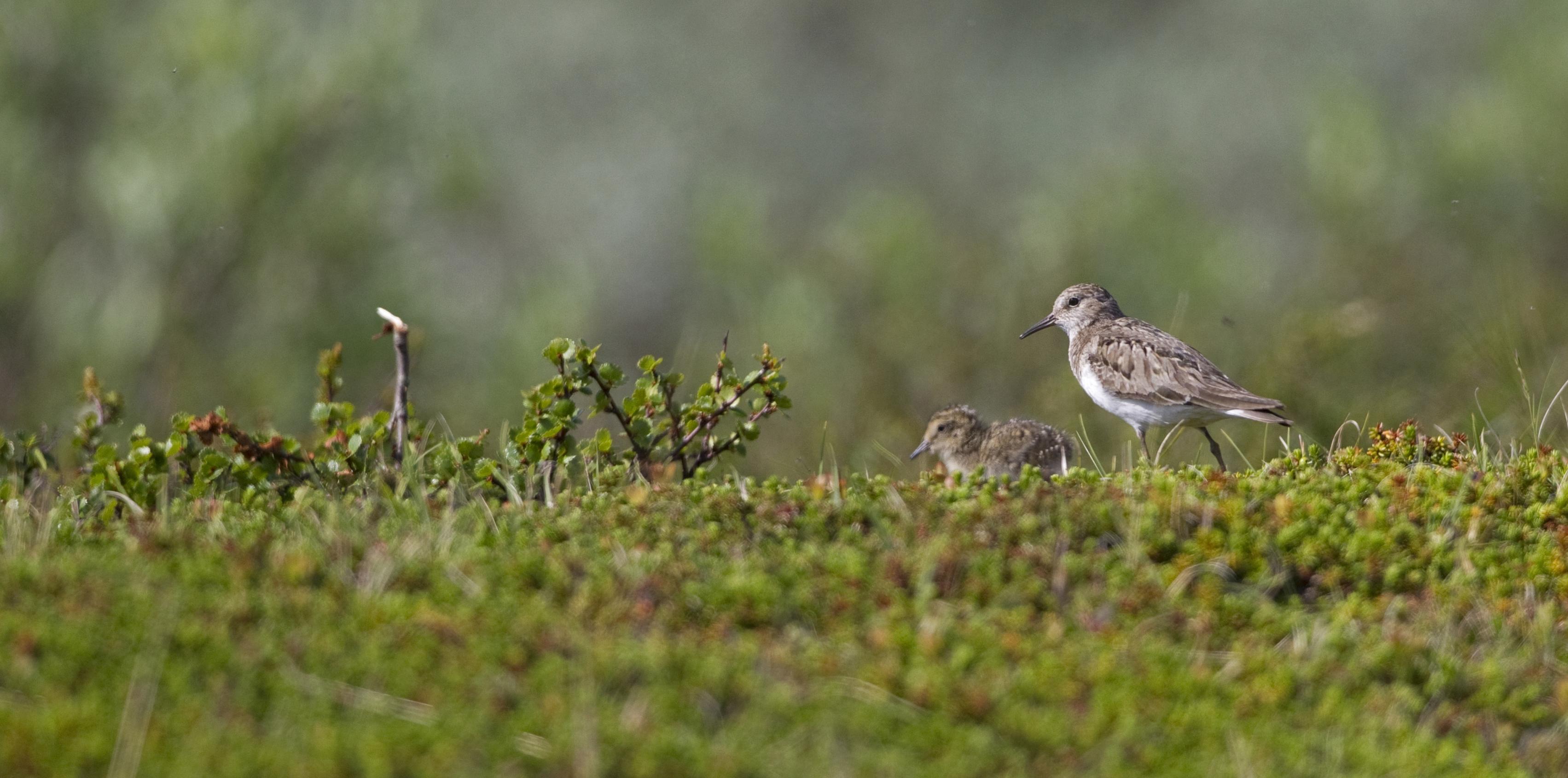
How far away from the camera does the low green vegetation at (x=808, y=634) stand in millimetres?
3791

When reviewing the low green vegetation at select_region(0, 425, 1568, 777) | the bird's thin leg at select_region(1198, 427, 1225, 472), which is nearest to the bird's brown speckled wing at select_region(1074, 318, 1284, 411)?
the bird's thin leg at select_region(1198, 427, 1225, 472)

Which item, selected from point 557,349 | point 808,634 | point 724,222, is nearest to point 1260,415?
point 557,349

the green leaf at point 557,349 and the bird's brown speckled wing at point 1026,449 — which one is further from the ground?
the bird's brown speckled wing at point 1026,449

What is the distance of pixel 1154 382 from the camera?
8.98 metres

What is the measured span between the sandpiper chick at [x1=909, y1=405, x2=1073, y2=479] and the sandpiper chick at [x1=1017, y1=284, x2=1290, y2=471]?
52 centimetres

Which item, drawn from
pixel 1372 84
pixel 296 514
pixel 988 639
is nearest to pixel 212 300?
pixel 296 514

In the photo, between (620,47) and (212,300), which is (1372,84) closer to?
(620,47)

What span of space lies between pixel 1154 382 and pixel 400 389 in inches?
175

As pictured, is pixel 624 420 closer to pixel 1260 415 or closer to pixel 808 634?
pixel 808 634

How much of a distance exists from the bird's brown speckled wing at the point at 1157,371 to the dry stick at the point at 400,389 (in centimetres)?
437

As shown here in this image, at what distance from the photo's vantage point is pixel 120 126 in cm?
2594

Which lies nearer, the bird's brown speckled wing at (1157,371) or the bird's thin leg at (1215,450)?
the bird's thin leg at (1215,450)

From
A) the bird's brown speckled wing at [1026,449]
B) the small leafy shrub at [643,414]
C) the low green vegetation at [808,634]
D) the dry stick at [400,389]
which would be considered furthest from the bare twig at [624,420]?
the bird's brown speckled wing at [1026,449]

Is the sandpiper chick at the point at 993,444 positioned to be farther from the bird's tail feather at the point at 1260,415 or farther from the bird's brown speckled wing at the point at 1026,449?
the bird's tail feather at the point at 1260,415
